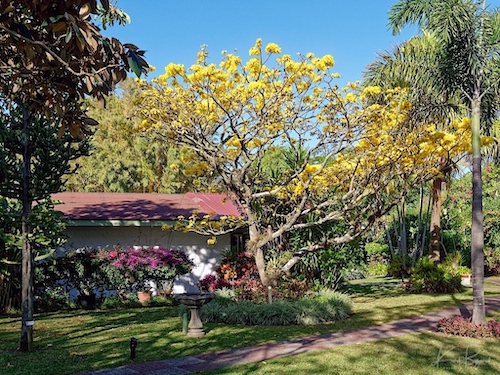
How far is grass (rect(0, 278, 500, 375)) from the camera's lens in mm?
8192

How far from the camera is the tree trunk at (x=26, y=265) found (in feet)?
29.9

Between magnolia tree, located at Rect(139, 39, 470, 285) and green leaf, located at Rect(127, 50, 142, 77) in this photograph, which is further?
magnolia tree, located at Rect(139, 39, 470, 285)

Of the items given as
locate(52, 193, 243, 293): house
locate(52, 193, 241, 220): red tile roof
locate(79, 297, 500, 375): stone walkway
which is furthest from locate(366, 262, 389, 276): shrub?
locate(79, 297, 500, 375): stone walkway

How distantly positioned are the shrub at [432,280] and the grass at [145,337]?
1.49 m

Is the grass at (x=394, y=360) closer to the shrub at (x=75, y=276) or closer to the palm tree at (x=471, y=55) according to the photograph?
the palm tree at (x=471, y=55)

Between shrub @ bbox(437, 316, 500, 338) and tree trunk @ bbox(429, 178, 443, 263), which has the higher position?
tree trunk @ bbox(429, 178, 443, 263)

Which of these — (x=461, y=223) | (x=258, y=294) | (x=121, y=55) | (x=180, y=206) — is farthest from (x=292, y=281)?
(x=461, y=223)

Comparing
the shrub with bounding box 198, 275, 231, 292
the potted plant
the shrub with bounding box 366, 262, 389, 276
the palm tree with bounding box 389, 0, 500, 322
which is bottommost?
the shrub with bounding box 366, 262, 389, 276

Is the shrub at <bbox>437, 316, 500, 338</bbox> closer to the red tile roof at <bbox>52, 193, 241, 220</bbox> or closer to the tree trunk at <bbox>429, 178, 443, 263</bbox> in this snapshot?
the red tile roof at <bbox>52, 193, 241, 220</bbox>

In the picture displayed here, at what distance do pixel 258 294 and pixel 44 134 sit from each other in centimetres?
647

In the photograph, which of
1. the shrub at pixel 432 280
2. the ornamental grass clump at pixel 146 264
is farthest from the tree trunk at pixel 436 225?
the ornamental grass clump at pixel 146 264

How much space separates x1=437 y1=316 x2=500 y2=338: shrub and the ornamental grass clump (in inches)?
363

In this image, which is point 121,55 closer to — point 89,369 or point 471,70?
point 89,369

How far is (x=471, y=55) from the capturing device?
35.4ft
